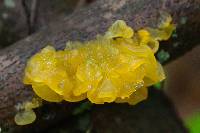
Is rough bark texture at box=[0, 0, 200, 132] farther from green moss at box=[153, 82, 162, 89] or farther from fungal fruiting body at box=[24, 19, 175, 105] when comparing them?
green moss at box=[153, 82, 162, 89]

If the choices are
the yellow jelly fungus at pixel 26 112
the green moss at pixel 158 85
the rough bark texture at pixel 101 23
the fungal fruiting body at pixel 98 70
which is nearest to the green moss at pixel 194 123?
the green moss at pixel 158 85

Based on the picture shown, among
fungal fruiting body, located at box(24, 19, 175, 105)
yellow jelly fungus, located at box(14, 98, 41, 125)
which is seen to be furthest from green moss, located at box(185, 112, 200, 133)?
yellow jelly fungus, located at box(14, 98, 41, 125)

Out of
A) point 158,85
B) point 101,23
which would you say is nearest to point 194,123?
point 158,85

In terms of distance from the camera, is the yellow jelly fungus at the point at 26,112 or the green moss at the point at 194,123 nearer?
the yellow jelly fungus at the point at 26,112

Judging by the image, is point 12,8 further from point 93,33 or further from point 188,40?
point 188,40

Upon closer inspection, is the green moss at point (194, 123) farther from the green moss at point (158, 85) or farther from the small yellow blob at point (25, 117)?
the small yellow blob at point (25, 117)

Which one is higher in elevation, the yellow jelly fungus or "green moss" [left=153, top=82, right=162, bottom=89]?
the yellow jelly fungus
